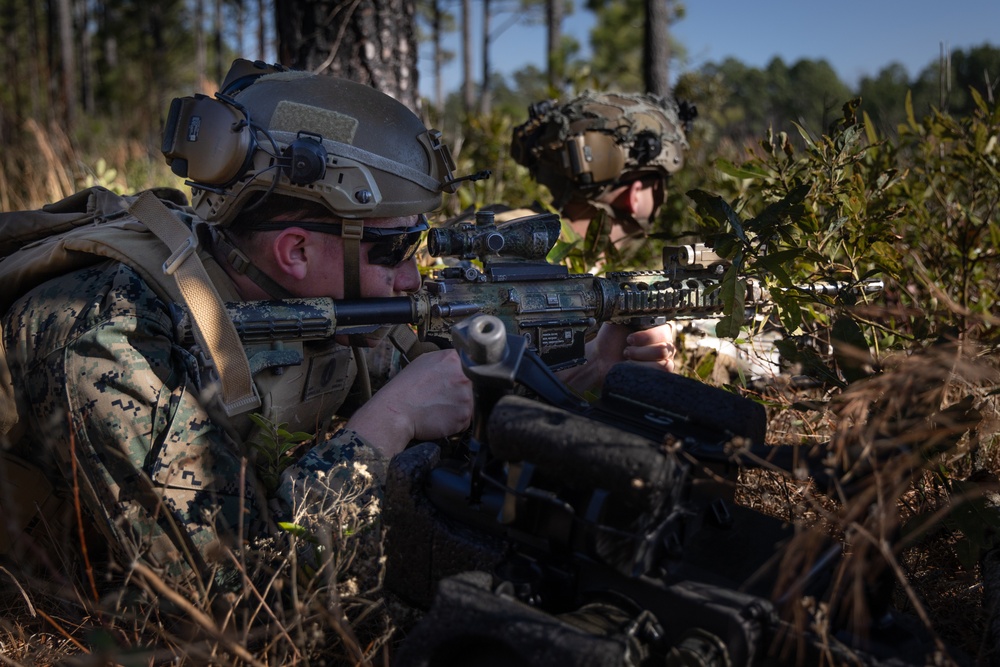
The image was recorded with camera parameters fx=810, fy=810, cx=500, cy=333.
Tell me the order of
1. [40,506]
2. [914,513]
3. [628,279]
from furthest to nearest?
1. [628,279]
2. [40,506]
3. [914,513]

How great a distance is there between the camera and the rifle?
2605 mm

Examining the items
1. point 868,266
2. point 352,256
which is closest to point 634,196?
point 868,266

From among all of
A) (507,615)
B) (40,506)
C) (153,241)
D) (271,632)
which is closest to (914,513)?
(507,615)

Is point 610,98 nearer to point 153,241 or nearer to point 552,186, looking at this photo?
point 552,186

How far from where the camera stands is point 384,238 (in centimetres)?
260

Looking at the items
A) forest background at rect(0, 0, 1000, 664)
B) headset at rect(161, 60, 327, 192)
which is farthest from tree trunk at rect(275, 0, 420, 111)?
headset at rect(161, 60, 327, 192)

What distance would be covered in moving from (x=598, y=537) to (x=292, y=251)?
155 cm

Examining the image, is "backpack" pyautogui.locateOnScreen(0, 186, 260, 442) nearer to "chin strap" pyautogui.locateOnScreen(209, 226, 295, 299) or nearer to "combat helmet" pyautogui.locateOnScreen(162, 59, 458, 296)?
"chin strap" pyautogui.locateOnScreen(209, 226, 295, 299)

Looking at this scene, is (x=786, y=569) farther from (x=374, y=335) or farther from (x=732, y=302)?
(x=374, y=335)

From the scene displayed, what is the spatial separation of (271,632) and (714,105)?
33.5ft

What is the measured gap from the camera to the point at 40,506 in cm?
237

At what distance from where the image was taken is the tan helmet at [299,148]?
94.4 inches

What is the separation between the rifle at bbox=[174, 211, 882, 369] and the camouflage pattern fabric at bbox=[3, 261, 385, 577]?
0.42m

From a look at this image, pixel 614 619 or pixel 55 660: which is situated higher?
pixel 614 619
